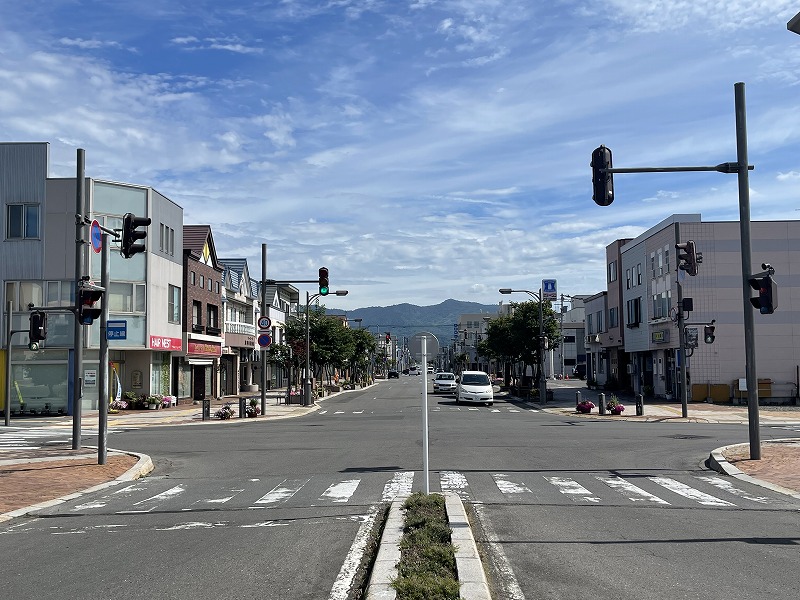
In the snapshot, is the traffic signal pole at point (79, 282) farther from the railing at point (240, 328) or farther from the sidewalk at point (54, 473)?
the railing at point (240, 328)

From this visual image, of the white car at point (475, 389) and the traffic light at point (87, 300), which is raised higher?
the traffic light at point (87, 300)

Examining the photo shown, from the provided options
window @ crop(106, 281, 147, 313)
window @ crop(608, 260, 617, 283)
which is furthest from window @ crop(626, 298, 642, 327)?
window @ crop(106, 281, 147, 313)

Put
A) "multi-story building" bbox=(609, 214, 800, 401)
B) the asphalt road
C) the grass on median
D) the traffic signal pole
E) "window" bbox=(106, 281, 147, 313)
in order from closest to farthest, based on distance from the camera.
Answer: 1. the grass on median
2. the asphalt road
3. the traffic signal pole
4. "window" bbox=(106, 281, 147, 313)
5. "multi-story building" bbox=(609, 214, 800, 401)

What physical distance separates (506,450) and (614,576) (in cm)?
1202

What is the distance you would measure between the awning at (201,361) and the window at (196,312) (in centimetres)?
223

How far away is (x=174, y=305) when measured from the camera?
41.8 m

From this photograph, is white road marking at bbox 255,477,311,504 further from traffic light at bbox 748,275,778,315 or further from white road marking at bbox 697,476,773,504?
traffic light at bbox 748,275,778,315

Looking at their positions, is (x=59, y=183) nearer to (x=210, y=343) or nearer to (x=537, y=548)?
(x=210, y=343)

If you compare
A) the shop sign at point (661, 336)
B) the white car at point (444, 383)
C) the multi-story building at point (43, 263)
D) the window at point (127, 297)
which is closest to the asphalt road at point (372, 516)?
the multi-story building at point (43, 263)

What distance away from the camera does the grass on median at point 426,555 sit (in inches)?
243

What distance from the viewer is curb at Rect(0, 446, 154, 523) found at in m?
11.3

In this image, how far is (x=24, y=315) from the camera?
114 feet

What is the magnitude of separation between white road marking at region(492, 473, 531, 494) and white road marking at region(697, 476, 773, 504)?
3497 millimetres

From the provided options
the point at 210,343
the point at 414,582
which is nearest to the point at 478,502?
the point at 414,582
